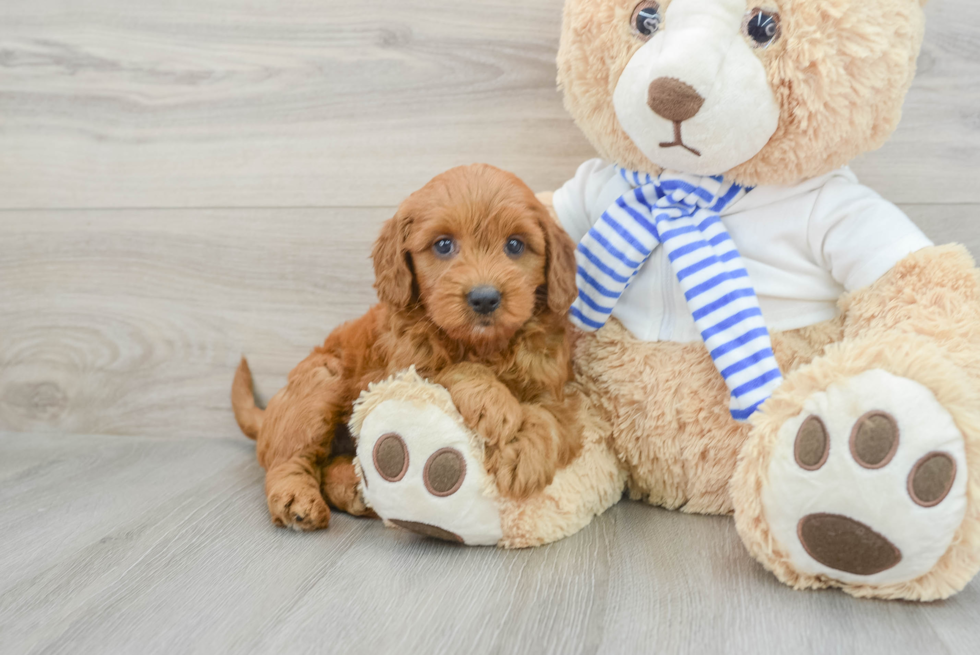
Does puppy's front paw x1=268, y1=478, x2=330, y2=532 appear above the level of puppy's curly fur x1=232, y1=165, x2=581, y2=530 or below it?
below

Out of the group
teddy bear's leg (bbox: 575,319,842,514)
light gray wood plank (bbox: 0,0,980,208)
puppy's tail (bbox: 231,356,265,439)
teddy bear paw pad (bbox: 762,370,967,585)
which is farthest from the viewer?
puppy's tail (bbox: 231,356,265,439)

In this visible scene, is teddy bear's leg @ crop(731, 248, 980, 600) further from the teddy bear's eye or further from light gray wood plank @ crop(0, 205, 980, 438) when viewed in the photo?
light gray wood plank @ crop(0, 205, 980, 438)

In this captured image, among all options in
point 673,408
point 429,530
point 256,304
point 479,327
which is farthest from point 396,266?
point 256,304

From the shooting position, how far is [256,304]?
1763 millimetres

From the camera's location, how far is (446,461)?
106 cm

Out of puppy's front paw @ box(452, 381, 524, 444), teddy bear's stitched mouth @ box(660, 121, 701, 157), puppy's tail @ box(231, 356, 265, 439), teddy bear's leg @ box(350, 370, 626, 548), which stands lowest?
puppy's tail @ box(231, 356, 265, 439)

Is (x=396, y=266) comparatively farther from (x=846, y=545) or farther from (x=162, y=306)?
(x=162, y=306)

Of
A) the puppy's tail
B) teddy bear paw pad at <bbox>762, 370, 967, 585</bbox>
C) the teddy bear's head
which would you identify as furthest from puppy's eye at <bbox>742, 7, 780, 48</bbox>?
the puppy's tail

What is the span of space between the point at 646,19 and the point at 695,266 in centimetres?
39

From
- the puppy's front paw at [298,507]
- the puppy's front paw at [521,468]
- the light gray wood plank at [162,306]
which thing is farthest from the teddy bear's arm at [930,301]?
the light gray wood plank at [162,306]

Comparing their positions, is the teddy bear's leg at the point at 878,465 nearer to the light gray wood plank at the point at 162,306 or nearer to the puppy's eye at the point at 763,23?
the puppy's eye at the point at 763,23

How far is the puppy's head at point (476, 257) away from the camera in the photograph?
3.45ft

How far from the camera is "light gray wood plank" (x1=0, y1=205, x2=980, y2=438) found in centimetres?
172

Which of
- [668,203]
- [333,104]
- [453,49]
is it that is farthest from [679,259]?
[333,104]
